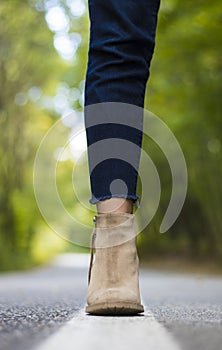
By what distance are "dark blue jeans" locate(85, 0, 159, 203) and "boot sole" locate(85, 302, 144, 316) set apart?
29cm

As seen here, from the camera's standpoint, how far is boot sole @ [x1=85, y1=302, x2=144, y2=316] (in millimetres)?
1715

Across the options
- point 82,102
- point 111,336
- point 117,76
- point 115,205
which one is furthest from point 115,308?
point 82,102

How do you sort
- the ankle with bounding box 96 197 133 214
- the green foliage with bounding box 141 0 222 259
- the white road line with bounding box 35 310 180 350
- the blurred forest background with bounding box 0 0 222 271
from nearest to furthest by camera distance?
the white road line with bounding box 35 310 180 350, the ankle with bounding box 96 197 133 214, the green foliage with bounding box 141 0 222 259, the blurred forest background with bounding box 0 0 222 271

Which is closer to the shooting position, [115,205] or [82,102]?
[115,205]

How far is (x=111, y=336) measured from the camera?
4.20 ft

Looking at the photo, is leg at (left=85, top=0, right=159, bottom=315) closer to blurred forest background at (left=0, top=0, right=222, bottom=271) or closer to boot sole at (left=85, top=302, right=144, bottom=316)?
boot sole at (left=85, top=302, right=144, bottom=316)

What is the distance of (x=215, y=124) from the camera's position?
32.1 ft

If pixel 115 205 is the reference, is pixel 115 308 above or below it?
below

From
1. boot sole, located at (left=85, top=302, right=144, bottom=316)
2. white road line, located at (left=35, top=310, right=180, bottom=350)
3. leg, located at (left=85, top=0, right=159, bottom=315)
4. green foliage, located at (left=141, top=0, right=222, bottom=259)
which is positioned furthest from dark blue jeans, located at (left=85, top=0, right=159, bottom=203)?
green foliage, located at (left=141, top=0, right=222, bottom=259)

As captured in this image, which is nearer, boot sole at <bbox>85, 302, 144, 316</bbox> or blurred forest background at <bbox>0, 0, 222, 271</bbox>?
boot sole at <bbox>85, 302, 144, 316</bbox>

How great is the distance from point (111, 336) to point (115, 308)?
0.43 meters

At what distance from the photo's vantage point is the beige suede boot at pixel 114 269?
68.1 inches

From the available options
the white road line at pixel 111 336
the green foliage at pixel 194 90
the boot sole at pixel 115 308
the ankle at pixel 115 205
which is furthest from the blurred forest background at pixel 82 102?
the white road line at pixel 111 336

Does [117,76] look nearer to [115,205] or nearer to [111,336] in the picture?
[115,205]
